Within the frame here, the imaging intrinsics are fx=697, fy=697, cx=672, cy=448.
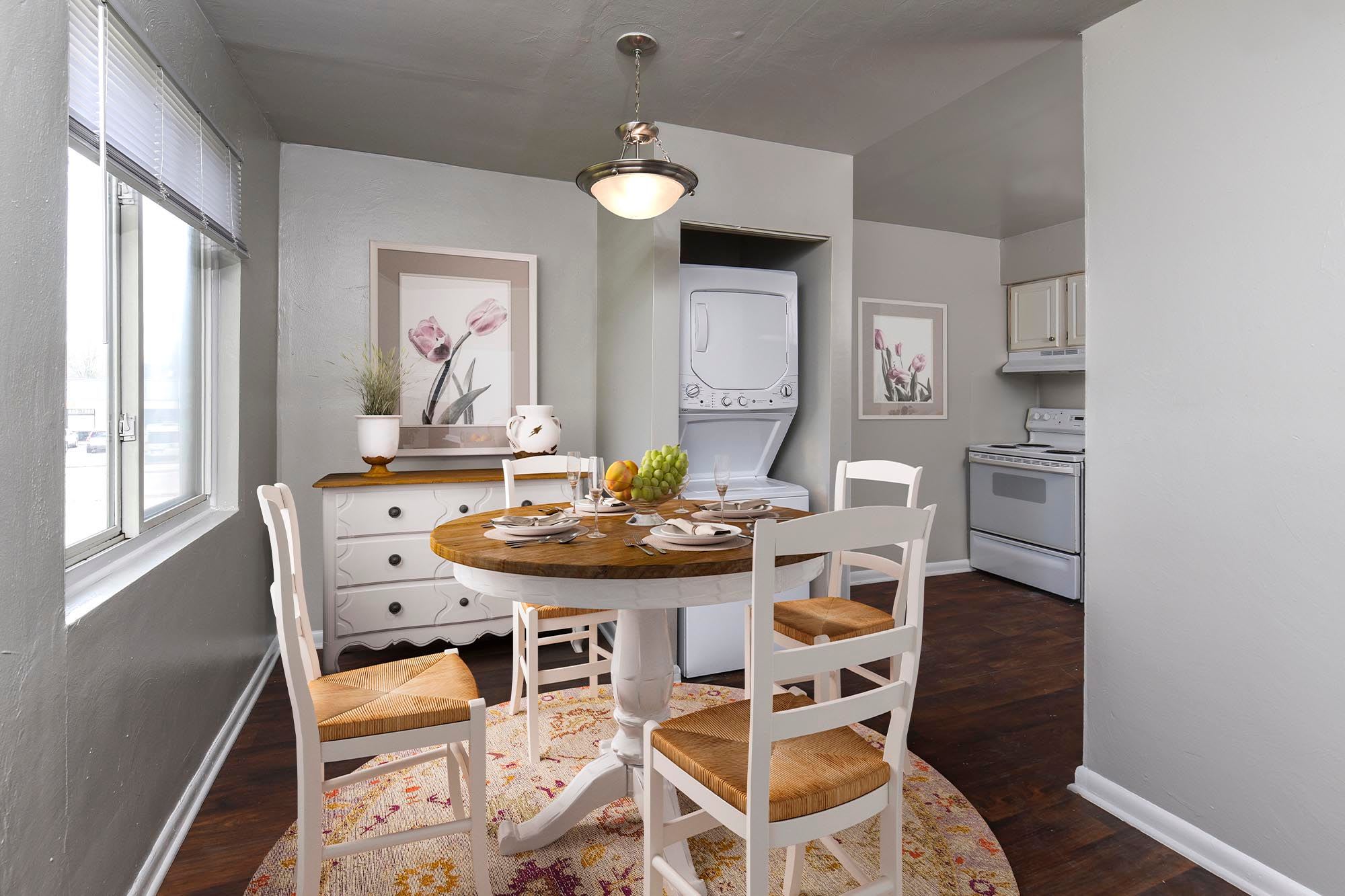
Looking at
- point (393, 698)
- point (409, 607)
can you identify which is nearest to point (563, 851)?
point (393, 698)

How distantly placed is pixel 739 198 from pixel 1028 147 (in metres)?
1.55

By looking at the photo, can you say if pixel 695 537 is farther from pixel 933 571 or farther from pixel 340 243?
pixel 933 571

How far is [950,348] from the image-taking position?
17.0 feet

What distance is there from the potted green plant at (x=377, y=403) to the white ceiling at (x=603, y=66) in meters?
1.05

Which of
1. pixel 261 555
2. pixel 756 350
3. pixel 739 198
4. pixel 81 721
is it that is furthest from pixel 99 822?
pixel 739 198

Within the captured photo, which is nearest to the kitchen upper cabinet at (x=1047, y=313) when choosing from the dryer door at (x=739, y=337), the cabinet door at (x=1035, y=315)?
the cabinet door at (x=1035, y=315)

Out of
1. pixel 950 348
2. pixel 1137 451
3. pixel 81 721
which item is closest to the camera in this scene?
pixel 81 721

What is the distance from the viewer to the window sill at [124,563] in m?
1.48

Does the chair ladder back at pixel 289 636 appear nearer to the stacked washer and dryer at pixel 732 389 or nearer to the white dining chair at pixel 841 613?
the white dining chair at pixel 841 613

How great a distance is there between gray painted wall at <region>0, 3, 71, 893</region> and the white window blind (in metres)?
0.23

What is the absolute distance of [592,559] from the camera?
1.52m

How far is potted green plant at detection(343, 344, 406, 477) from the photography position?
3.31m

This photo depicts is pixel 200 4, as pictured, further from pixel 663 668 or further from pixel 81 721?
pixel 663 668

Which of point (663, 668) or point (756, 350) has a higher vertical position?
point (756, 350)
